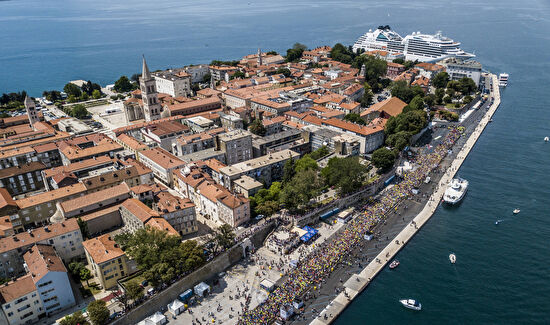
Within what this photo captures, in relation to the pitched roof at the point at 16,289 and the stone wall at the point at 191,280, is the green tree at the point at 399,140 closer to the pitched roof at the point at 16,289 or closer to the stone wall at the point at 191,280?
the stone wall at the point at 191,280

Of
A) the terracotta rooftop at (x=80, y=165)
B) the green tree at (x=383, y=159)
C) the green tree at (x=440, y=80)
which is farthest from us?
the green tree at (x=440, y=80)

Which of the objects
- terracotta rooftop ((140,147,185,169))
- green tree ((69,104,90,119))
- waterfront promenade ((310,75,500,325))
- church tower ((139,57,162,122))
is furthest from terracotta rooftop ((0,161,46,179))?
waterfront promenade ((310,75,500,325))

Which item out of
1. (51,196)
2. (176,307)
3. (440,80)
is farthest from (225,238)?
(440,80)

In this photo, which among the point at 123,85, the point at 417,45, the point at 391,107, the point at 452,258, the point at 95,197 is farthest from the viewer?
the point at 417,45

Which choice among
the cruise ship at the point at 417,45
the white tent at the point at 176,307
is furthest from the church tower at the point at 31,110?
the cruise ship at the point at 417,45

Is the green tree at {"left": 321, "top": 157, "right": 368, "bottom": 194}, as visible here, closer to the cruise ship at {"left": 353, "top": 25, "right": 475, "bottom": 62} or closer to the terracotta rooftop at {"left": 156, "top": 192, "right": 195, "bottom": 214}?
the terracotta rooftop at {"left": 156, "top": 192, "right": 195, "bottom": 214}

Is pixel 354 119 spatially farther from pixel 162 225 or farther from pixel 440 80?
pixel 162 225
